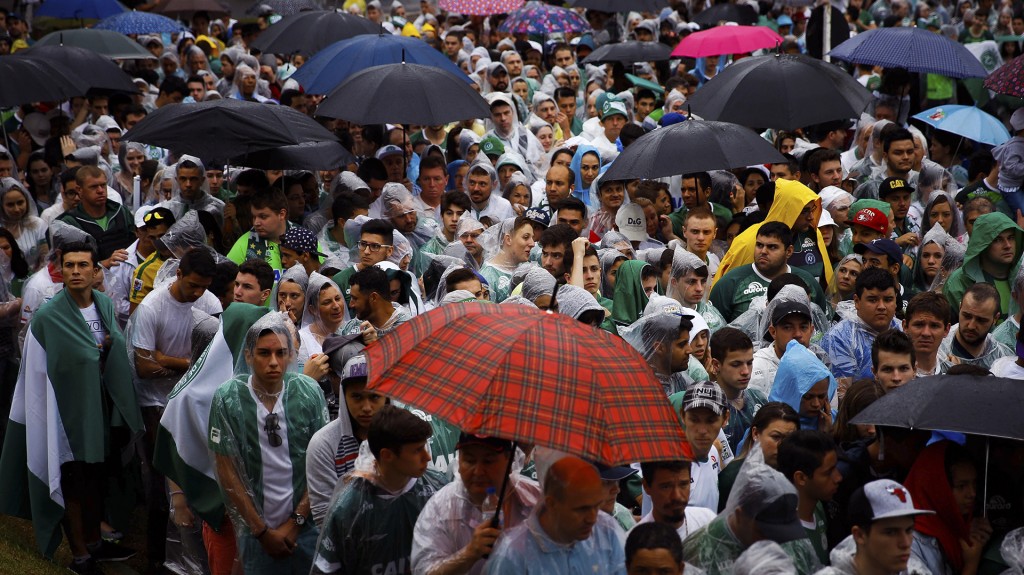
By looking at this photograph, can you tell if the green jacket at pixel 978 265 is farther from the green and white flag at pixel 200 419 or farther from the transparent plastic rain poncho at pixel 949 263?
the green and white flag at pixel 200 419

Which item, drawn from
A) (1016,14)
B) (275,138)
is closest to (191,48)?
(275,138)

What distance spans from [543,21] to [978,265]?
10.1m

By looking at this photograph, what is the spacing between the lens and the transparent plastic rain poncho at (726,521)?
14.3ft

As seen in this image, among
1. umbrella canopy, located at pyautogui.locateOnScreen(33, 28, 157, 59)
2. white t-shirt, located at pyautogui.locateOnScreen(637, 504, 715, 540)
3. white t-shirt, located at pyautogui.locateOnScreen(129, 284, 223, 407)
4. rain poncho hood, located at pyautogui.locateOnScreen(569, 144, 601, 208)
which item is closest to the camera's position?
white t-shirt, located at pyautogui.locateOnScreen(637, 504, 715, 540)

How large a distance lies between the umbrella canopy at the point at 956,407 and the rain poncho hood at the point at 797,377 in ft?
3.03

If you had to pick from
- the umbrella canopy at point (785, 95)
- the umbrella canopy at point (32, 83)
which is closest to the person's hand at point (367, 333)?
the umbrella canopy at point (785, 95)

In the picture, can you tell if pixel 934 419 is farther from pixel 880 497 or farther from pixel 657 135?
pixel 657 135

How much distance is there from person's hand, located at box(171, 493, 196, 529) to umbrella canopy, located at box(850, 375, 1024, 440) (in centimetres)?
346

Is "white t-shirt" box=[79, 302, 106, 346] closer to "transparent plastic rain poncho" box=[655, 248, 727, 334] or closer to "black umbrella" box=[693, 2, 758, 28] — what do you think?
"transparent plastic rain poncho" box=[655, 248, 727, 334]

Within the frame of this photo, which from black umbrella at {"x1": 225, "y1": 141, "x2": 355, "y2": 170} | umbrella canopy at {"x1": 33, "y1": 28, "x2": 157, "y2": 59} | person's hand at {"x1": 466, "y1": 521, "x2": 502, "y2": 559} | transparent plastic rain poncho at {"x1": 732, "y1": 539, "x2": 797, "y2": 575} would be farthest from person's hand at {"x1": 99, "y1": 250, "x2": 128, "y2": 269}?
umbrella canopy at {"x1": 33, "y1": 28, "x2": 157, "y2": 59}

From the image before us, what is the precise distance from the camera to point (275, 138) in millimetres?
9180

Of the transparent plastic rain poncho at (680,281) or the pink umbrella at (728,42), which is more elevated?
the transparent plastic rain poncho at (680,281)

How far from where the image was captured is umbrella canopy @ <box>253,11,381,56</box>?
14133 millimetres

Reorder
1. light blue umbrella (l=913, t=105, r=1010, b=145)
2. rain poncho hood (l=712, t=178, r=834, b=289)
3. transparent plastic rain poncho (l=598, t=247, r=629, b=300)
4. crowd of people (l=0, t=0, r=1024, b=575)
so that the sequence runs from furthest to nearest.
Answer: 1. light blue umbrella (l=913, t=105, r=1010, b=145)
2. rain poncho hood (l=712, t=178, r=834, b=289)
3. transparent plastic rain poncho (l=598, t=247, r=629, b=300)
4. crowd of people (l=0, t=0, r=1024, b=575)
